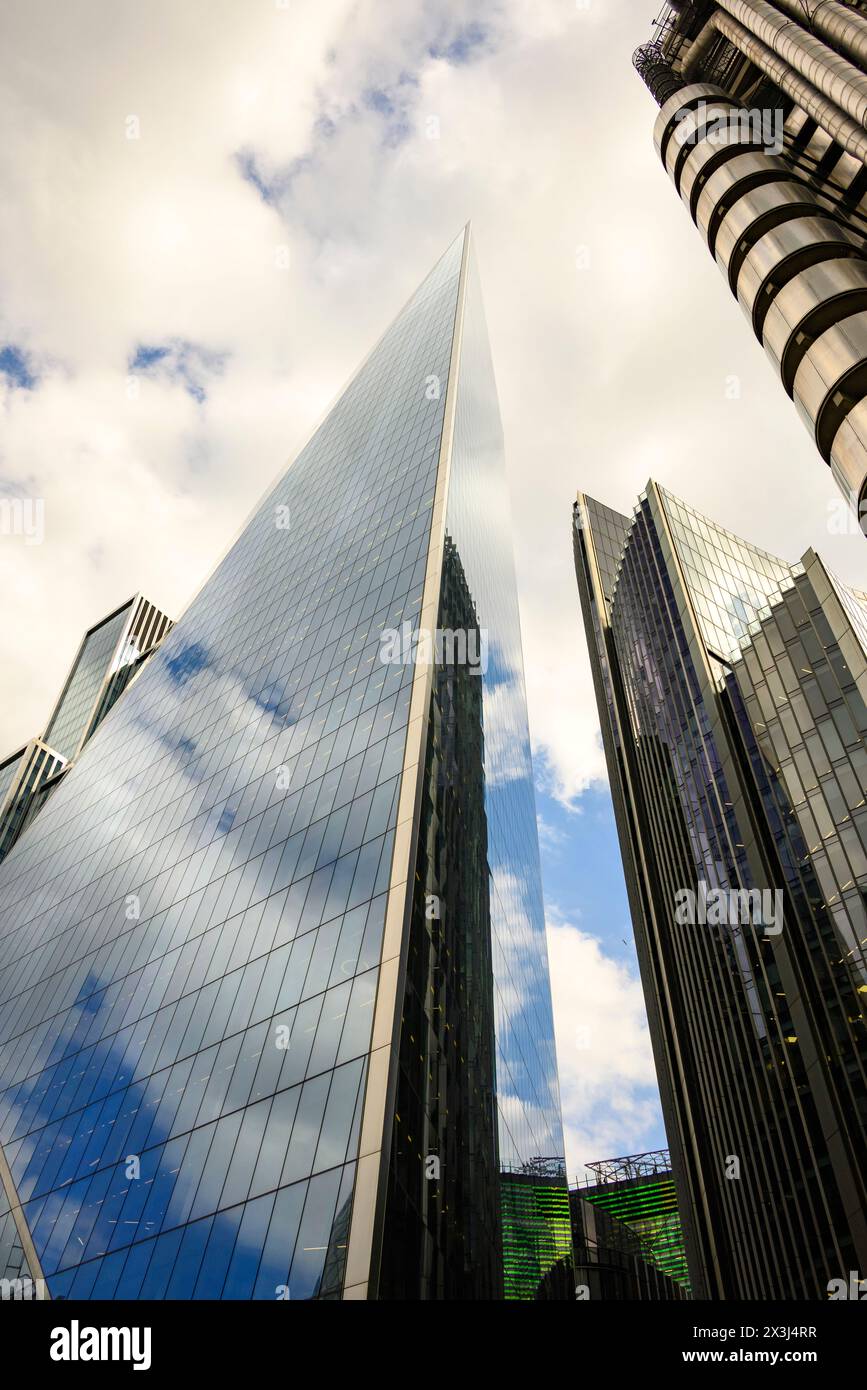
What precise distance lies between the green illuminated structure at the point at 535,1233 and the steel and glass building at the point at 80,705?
10549 centimetres

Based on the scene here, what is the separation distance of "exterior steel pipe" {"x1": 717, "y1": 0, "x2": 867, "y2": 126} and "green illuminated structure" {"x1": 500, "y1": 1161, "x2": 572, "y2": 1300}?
43351 millimetres

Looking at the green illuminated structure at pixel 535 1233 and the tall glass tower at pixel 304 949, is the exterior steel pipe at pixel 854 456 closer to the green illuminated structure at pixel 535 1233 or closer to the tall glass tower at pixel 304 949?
the tall glass tower at pixel 304 949

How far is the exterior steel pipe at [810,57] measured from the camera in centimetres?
2186

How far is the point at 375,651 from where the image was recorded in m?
43.3

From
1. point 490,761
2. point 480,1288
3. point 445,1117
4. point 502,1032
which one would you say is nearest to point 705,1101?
point 502,1032

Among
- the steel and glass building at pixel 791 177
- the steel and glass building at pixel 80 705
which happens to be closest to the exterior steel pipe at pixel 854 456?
the steel and glass building at pixel 791 177

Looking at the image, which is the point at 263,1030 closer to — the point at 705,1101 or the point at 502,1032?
the point at 502,1032

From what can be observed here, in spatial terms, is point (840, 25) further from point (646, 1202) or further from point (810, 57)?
point (646, 1202)

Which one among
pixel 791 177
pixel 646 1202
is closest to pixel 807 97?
pixel 791 177

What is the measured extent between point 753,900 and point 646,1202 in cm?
7458

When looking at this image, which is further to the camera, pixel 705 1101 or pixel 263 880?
pixel 705 1101

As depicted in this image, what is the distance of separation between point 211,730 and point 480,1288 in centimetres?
3576
